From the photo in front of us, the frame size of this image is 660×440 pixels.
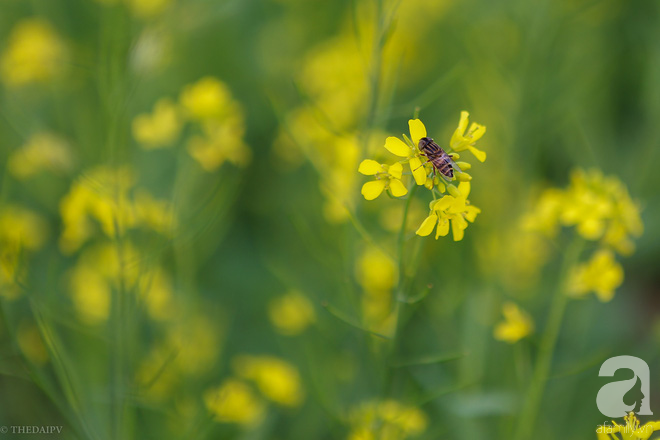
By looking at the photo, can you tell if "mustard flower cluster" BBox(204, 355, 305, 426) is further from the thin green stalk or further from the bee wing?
the bee wing

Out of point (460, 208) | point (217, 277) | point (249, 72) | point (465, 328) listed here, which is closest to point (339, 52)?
point (249, 72)

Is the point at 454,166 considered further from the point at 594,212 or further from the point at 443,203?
the point at 594,212

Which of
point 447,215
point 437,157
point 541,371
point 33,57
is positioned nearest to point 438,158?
point 437,157

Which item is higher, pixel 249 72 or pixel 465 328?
pixel 249 72

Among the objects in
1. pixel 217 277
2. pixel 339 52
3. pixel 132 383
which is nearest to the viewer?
pixel 132 383

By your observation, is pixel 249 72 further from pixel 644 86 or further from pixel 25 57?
pixel 644 86

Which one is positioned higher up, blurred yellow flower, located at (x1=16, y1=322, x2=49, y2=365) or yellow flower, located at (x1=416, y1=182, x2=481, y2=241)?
blurred yellow flower, located at (x1=16, y1=322, x2=49, y2=365)

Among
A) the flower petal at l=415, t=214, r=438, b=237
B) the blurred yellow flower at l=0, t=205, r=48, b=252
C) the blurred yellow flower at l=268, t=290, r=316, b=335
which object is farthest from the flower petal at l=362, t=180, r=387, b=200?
the blurred yellow flower at l=0, t=205, r=48, b=252

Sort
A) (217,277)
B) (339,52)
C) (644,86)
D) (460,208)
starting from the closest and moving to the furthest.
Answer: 1. (460,208)
2. (217,277)
3. (339,52)
4. (644,86)
